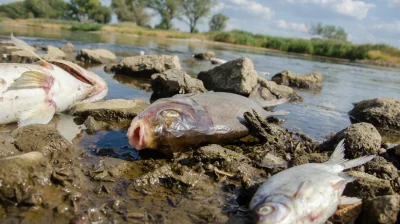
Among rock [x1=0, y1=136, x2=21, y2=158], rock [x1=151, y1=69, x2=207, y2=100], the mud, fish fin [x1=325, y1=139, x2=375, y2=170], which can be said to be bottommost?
the mud

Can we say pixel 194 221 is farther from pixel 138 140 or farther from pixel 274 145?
pixel 274 145

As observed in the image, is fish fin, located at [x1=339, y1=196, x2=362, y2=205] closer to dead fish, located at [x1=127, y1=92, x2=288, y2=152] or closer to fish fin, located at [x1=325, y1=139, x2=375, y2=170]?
fish fin, located at [x1=325, y1=139, x2=375, y2=170]

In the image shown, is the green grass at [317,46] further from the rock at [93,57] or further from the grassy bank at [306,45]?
the rock at [93,57]

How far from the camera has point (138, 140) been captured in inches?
147

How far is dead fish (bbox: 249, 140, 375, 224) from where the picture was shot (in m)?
2.48

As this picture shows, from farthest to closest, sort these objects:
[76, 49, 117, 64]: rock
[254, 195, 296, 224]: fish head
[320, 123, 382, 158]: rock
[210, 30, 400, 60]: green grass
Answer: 1. [210, 30, 400, 60]: green grass
2. [76, 49, 117, 64]: rock
3. [320, 123, 382, 158]: rock
4. [254, 195, 296, 224]: fish head

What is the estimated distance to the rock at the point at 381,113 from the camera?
7.07m

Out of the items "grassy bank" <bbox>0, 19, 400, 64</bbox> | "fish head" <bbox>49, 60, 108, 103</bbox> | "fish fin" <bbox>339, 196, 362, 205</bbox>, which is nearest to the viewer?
"fish fin" <bbox>339, 196, 362, 205</bbox>

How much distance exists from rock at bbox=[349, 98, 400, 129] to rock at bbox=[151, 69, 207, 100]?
3.76 m

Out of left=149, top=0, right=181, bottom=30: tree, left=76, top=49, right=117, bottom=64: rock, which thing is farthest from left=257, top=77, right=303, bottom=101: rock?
left=149, top=0, right=181, bottom=30: tree

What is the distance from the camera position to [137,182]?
320 centimetres

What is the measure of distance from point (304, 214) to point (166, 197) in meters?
1.24

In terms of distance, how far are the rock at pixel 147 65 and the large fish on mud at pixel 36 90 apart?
4504 millimetres

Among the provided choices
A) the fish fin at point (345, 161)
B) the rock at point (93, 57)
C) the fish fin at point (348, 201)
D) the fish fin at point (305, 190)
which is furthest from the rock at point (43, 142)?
the rock at point (93, 57)
